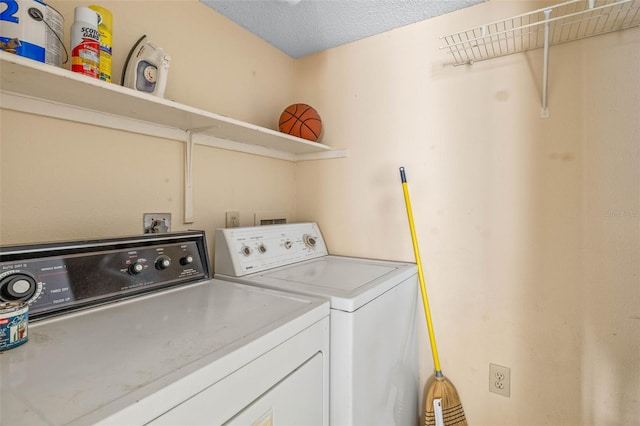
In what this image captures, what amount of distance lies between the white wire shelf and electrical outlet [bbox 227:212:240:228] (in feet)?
4.39

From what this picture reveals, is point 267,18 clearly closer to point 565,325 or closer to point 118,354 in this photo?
point 118,354

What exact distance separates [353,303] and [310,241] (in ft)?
2.83

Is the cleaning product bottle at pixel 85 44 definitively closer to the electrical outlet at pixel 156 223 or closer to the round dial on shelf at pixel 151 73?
the round dial on shelf at pixel 151 73

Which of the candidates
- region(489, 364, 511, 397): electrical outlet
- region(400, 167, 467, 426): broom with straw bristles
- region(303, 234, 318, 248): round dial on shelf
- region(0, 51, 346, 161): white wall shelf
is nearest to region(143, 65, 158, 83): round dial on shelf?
region(0, 51, 346, 161): white wall shelf

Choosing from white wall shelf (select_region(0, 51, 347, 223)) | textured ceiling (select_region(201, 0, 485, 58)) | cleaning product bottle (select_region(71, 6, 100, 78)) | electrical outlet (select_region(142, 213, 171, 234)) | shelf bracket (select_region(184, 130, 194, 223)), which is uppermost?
textured ceiling (select_region(201, 0, 485, 58))

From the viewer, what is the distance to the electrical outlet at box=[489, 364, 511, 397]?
145 cm

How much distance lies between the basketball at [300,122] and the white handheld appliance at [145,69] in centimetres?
72

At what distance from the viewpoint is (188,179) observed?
1.43m

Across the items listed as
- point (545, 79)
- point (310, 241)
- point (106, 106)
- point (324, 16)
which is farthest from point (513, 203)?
point (106, 106)

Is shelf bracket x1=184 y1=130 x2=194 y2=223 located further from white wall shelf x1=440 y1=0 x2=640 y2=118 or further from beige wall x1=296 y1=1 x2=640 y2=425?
white wall shelf x1=440 y1=0 x2=640 y2=118

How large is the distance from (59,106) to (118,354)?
0.90 meters

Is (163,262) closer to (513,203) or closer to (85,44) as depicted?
(85,44)

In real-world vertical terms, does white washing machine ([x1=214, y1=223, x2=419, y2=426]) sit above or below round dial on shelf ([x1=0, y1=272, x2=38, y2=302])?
below

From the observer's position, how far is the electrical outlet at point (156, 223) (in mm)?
1285
